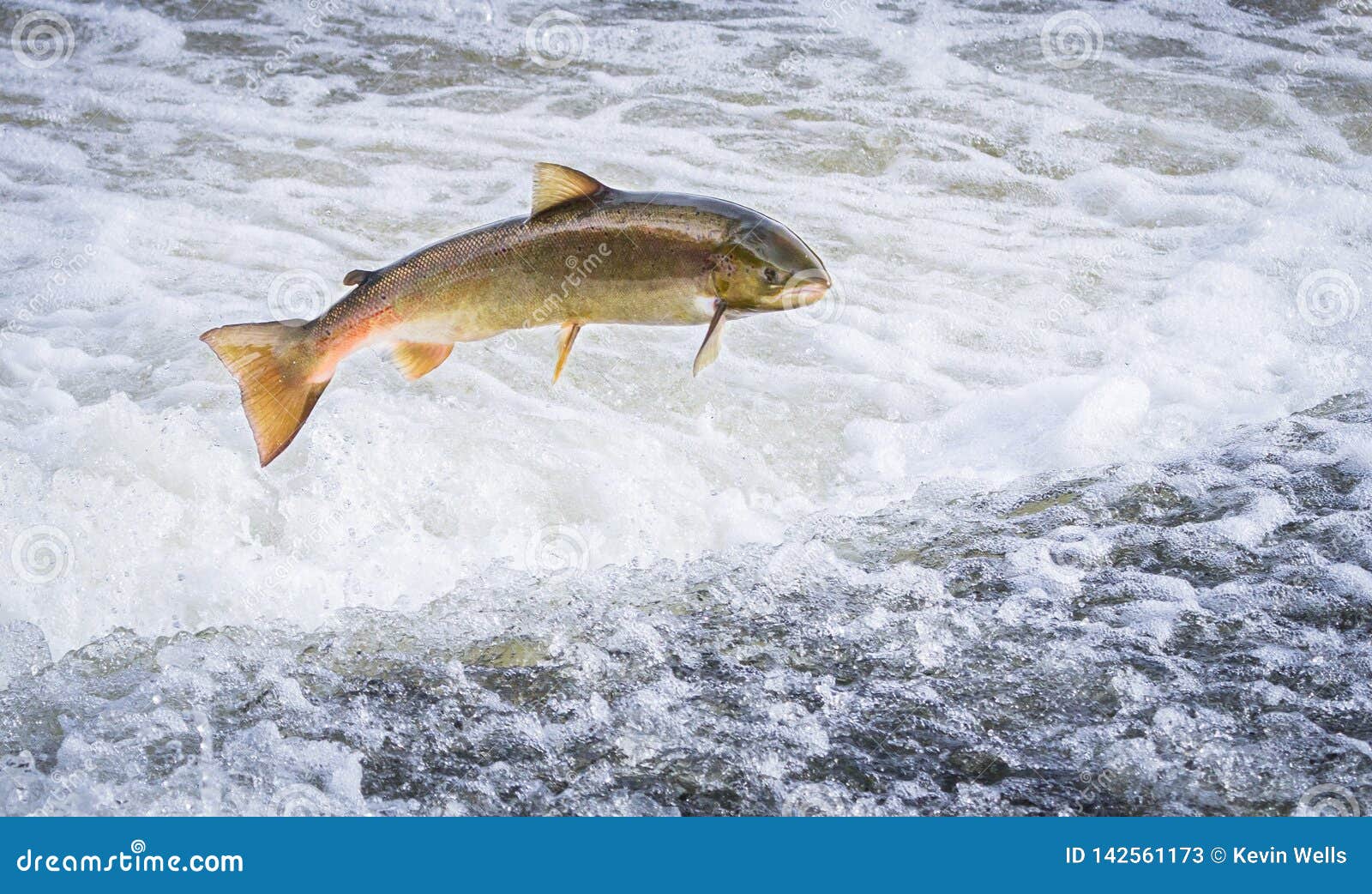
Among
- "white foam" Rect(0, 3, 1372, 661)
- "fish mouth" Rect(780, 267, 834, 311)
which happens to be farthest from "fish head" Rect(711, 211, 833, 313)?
"white foam" Rect(0, 3, 1372, 661)

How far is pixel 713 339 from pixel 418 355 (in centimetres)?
58

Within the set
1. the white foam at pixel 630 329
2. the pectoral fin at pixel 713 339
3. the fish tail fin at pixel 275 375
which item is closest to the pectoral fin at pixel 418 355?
the fish tail fin at pixel 275 375

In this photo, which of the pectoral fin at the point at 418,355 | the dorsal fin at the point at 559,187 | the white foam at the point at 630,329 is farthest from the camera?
the white foam at the point at 630,329

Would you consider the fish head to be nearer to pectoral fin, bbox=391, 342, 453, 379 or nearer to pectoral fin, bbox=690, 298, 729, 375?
pectoral fin, bbox=690, 298, 729, 375

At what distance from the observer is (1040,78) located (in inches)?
302

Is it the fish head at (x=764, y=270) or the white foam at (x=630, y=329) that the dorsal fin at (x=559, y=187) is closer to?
the fish head at (x=764, y=270)

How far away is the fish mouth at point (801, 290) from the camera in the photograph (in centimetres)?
206

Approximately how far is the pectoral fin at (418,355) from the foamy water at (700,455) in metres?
0.91

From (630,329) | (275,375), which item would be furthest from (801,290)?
(630,329)

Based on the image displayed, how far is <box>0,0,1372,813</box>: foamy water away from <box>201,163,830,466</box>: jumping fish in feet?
3.00

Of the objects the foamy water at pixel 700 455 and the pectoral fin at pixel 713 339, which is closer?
the pectoral fin at pixel 713 339

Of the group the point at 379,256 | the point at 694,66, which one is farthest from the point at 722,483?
the point at 694,66

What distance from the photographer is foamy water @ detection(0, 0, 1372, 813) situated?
281cm

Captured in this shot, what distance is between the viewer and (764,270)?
2.08 metres
